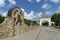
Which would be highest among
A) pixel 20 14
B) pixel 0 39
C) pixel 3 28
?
pixel 20 14

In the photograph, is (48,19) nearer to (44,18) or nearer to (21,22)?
(44,18)

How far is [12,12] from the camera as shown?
955 inches

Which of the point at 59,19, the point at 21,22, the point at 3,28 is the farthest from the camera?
the point at 59,19

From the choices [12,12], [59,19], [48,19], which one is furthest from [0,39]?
[48,19]

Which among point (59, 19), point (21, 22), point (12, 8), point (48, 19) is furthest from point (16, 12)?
point (48, 19)

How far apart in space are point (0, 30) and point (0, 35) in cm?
50

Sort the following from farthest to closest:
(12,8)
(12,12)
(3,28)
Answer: (12,8), (12,12), (3,28)

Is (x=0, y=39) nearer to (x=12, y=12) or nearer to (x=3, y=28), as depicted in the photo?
(x=3, y=28)

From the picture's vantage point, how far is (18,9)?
27312 mm

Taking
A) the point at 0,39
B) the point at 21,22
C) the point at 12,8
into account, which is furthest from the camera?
the point at 21,22

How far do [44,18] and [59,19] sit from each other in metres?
20.5

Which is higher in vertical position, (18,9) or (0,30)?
(18,9)

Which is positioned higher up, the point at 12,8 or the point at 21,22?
the point at 12,8

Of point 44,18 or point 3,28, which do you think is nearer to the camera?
point 3,28
